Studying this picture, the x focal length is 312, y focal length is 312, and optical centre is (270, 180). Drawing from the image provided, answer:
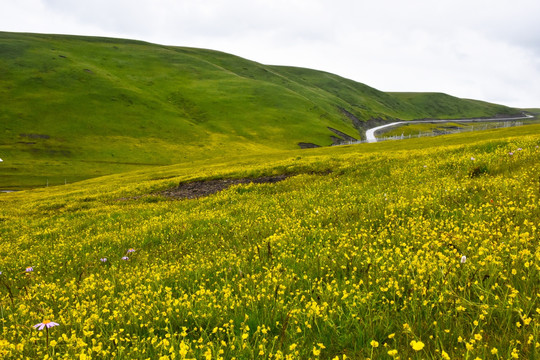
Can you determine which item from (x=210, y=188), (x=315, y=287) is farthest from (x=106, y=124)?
(x=315, y=287)

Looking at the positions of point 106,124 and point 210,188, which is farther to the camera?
point 106,124

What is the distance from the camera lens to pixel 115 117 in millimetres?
150750

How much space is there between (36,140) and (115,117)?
35.2m

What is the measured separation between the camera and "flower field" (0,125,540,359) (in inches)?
118

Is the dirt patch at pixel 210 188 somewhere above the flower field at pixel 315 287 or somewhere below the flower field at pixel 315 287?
below

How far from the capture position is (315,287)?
4336 mm

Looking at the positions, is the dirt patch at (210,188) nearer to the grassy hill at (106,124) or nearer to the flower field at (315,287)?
the flower field at (315,287)

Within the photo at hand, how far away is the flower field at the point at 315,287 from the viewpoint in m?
3.01

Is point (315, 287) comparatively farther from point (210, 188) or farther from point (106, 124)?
point (106, 124)

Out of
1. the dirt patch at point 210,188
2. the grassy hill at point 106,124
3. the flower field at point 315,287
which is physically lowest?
the dirt patch at point 210,188

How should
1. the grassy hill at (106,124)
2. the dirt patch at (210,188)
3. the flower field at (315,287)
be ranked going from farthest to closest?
1. the grassy hill at (106,124)
2. the dirt patch at (210,188)
3. the flower field at (315,287)

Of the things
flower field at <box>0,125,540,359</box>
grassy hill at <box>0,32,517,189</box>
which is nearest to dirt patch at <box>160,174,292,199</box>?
flower field at <box>0,125,540,359</box>

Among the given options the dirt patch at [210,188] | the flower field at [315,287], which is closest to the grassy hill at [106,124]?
the dirt patch at [210,188]

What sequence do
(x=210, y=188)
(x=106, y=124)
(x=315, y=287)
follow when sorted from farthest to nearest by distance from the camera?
(x=106, y=124)
(x=210, y=188)
(x=315, y=287)
